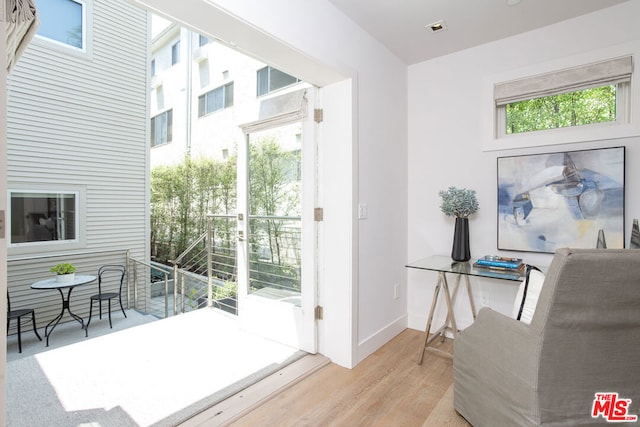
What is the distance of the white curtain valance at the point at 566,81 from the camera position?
224 cm

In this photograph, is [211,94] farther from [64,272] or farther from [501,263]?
[501,263]

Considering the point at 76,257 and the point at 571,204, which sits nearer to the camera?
the point at 571,204

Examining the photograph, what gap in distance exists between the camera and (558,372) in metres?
1.39

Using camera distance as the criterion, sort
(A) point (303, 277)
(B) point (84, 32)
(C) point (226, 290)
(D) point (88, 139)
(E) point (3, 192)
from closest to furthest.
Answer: (E) point (3, 192) → (A) point (303, 277) → (C) point (226, 290) → (B) point (84, 32) → (D) point (88, 139)

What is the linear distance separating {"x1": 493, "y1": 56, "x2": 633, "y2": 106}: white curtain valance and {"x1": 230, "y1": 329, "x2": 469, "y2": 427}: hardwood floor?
2.27 m

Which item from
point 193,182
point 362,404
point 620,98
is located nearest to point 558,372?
point 362,404

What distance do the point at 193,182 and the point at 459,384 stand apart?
20.6 feet

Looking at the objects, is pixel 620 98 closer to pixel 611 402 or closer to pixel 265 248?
pixel 611 402

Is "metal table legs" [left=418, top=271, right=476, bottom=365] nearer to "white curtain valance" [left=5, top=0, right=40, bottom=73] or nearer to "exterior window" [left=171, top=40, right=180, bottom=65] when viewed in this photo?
"white curtain valance" [left=5, top=0, right=40, bottom=73]

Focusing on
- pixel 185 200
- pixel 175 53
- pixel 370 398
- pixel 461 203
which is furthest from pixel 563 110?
pixel 175 53

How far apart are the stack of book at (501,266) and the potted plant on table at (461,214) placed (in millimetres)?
243

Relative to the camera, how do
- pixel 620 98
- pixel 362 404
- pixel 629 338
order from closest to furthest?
pixel 629 338 → pixel 362 404 → pixel 620 98

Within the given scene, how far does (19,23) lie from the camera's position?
1267mm

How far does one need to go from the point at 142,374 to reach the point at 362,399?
163cm
